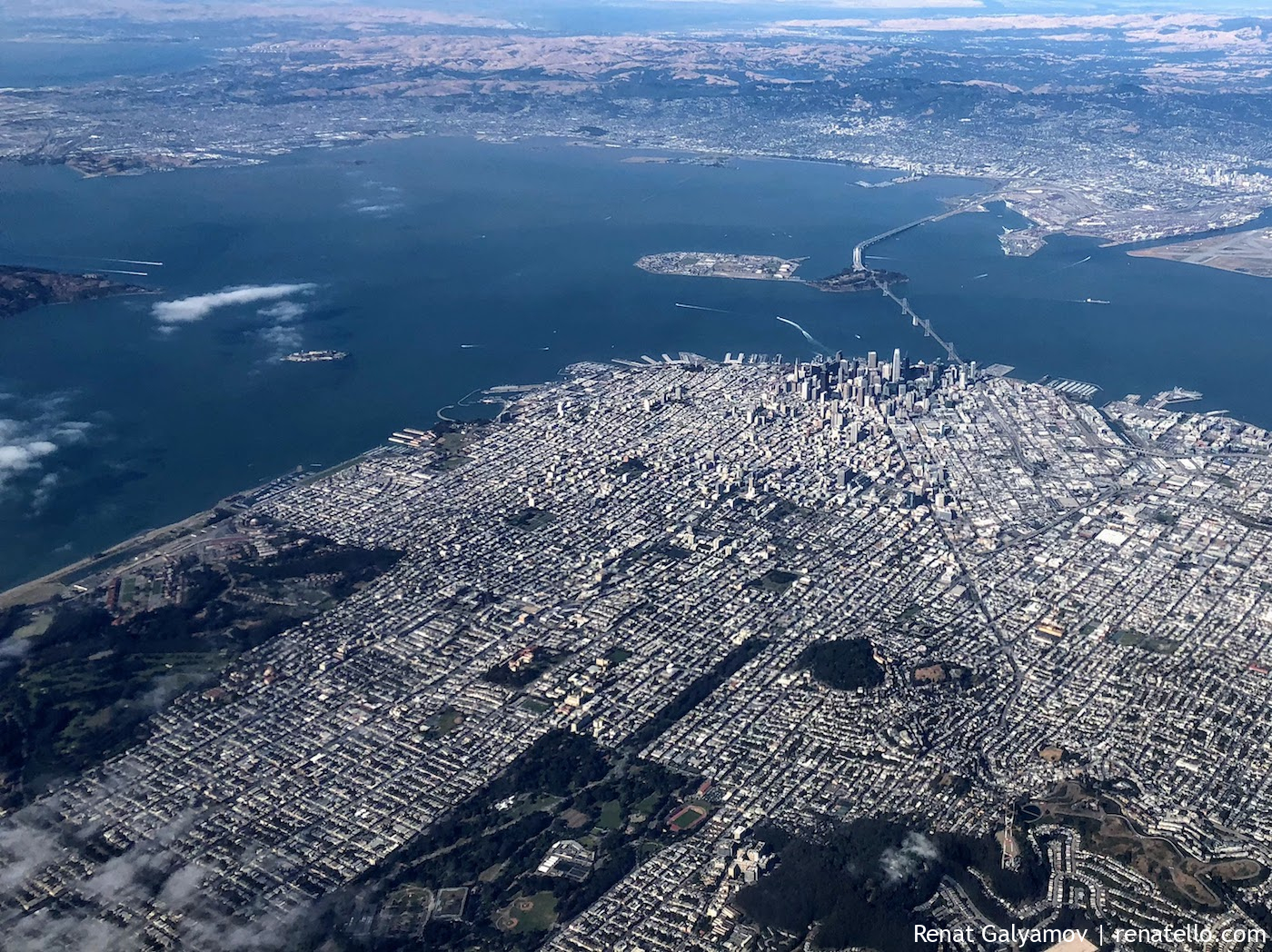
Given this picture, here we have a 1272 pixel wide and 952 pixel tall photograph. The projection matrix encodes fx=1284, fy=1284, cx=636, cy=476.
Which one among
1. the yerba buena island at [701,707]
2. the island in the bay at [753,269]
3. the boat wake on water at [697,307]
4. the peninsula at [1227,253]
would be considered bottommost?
the yerba buena island at [701,707]

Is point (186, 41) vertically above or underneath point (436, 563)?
above

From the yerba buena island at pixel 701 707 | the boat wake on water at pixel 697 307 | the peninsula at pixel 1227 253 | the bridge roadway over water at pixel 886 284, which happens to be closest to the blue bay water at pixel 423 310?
the boat wake on water at pixel 697 307

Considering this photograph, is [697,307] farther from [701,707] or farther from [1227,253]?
[701,707]

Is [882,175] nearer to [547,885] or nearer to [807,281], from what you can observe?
[807,281]

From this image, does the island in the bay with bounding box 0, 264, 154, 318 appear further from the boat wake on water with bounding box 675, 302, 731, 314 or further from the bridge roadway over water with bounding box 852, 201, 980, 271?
the bridge roadway over water with bounding box 852, 201, 980, 271

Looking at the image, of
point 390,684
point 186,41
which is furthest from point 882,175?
point 186,41

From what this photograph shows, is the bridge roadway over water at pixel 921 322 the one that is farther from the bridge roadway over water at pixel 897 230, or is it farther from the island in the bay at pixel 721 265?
the island in the bay at pixel 721 265
